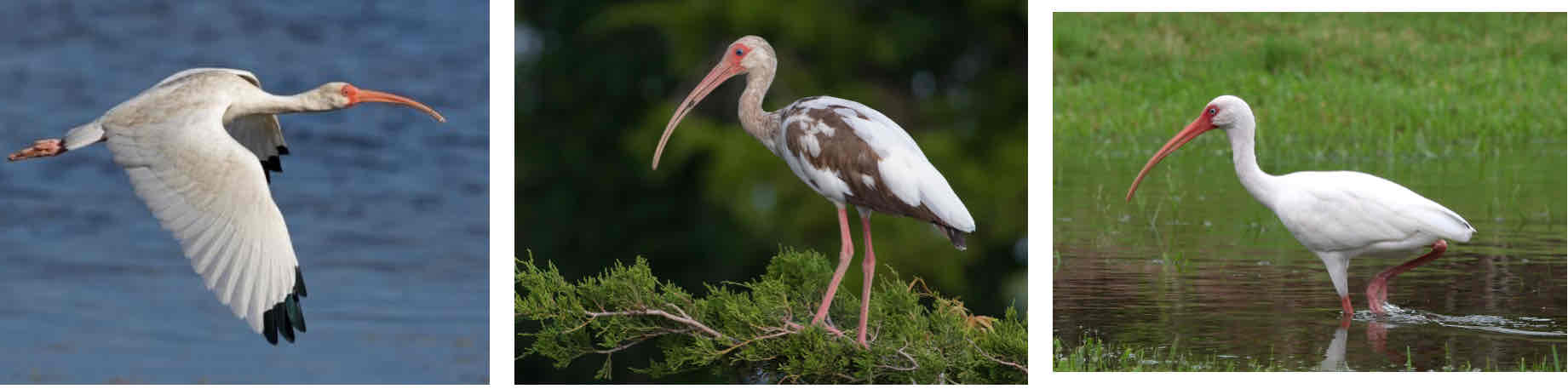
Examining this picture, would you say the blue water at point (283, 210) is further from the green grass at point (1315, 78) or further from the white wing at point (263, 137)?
the green grass at point (1315, 78)

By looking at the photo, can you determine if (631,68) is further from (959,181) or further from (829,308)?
(829,308)

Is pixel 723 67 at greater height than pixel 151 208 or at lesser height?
greater

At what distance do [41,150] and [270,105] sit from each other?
0.51 metres

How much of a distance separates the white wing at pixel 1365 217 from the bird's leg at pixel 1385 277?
64mm

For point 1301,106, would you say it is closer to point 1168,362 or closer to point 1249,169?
point 1249,169

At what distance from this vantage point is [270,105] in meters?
→ 4.18

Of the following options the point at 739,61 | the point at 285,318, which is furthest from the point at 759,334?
the point at 285,318

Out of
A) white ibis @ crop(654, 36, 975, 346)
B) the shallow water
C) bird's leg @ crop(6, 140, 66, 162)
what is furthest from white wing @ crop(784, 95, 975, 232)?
bird's leg @ crop(6, 140, 66, 162)

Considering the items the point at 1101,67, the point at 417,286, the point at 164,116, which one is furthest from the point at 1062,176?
the point at 164,116

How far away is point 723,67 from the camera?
4406mm

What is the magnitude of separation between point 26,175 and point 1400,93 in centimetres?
475

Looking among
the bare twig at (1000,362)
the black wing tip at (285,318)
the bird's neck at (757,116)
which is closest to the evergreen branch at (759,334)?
the bare twig at (1000,362)

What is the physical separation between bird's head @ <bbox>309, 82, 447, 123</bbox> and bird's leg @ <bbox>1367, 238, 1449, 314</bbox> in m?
2.36

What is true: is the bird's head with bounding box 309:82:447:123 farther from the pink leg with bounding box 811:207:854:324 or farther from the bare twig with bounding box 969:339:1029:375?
the bare twig with bounding box 969:339:1029:375
